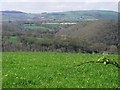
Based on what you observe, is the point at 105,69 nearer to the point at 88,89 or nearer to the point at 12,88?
the point at 88,89

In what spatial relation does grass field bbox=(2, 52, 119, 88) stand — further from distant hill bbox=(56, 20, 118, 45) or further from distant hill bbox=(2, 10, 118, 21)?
distant hill bbox=(2, 10, 118, 21)

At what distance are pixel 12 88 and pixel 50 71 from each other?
4.23m

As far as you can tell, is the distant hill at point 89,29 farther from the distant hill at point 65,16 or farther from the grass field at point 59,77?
the grass field at point 59,77

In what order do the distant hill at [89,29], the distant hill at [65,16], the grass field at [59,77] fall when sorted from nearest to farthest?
the grass field at [59,77] → the distant hill at [89,29] → the distant hill at [65,16]

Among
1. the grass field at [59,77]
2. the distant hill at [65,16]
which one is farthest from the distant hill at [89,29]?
the grass field at [59,77]

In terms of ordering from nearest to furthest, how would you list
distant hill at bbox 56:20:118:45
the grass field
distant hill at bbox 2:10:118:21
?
1. the grass field
2. distant hill at bbox 56:20:118:45
3. distant hill at bbox 2:10:118:21

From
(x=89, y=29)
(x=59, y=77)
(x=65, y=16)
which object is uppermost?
(x=59, y=77)

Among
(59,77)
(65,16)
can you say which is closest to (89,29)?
(65,16)

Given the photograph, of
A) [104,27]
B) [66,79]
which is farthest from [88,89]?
[104,27]

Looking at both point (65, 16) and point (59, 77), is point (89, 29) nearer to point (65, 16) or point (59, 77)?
point (65, 16)

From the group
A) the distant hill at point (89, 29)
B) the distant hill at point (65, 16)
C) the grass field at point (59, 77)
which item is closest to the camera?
the grass field at point (59, 77)

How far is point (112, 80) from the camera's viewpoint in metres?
14.1

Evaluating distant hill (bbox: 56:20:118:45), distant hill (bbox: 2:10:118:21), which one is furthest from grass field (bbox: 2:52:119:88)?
distant hill (bbox: 2:10:118:21)

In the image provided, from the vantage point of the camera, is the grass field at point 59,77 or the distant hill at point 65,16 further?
the distant hill at point 65,16
